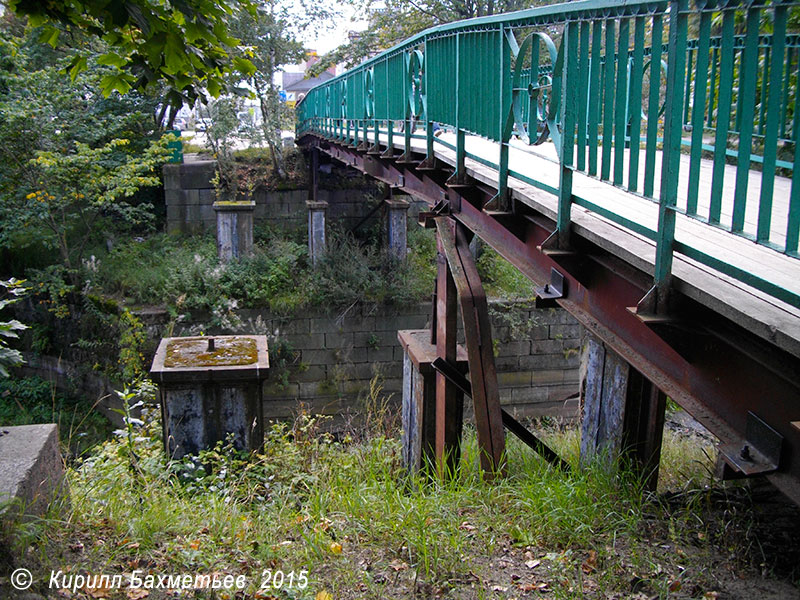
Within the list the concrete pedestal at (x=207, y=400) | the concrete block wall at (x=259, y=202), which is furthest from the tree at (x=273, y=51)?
the concrete pedestal at (x=207, y=400)

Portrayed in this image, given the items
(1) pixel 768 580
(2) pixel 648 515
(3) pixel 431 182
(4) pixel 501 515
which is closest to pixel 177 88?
(3) pixel 431 182

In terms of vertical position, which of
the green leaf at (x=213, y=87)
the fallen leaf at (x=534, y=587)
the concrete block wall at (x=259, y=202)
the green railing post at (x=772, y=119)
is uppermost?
the green leaf at (x=213, y=87)

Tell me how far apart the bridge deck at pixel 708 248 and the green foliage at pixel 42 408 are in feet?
34.9

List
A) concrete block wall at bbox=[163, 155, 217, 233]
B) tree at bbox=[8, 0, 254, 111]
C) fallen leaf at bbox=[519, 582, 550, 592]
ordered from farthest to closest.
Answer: concrete block wall at bbox=[163, 155, 217, 233] → fallen leaf at bbox=[519, 582, 550, 592] → tree at bbox=[8, 0, 254, 111]

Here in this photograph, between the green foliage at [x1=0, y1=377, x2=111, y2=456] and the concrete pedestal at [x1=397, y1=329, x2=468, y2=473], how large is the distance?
7.86 metres

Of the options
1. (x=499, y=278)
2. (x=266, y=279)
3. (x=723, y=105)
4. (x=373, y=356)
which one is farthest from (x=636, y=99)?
(x=499, y=278)

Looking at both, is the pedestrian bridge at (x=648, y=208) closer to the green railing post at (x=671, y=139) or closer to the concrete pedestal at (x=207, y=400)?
the green railing post at (x=671, y=139)

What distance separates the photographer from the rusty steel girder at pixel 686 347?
191 cm

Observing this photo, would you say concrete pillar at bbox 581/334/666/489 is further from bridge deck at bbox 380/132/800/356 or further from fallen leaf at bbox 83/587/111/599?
fallen leaf at bbox 83/587/111/599

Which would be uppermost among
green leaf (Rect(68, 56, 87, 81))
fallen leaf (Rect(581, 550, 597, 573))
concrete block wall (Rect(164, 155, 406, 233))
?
green leaf (Rect(68, 56, 87, 81))

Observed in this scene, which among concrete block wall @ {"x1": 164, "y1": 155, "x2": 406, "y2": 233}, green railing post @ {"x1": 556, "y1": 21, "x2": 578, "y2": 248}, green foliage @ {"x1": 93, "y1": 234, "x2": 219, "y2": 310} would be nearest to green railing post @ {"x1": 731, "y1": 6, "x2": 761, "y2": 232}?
green railing post @ {"x1": 556, "y1": 21, "x2": 578, "y2": 248}

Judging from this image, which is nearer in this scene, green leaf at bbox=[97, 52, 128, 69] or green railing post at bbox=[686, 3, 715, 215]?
green railing post at bbox=[686, 3, 715, 215]

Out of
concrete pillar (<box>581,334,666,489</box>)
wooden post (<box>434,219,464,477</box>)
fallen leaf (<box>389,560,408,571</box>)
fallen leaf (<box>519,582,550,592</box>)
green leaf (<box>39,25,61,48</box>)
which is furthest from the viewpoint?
wooden post (<box>434,219,464,477</box>)

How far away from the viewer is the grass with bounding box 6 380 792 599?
3.18 m
